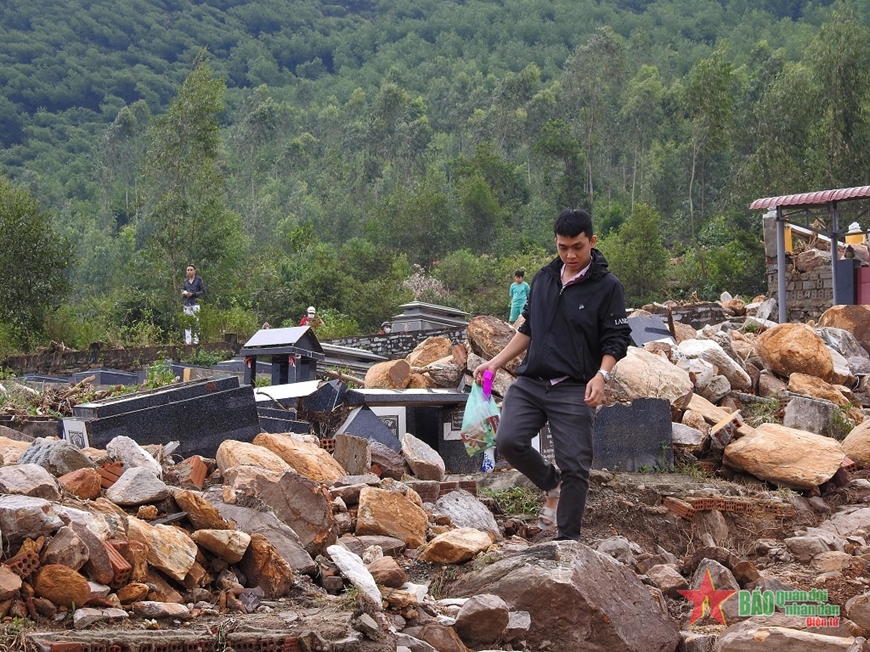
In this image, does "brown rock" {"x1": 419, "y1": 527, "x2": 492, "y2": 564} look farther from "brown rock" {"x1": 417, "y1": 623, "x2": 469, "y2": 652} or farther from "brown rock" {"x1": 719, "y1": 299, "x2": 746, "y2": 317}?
"brown rock" {"x1": 719, "y1": 299, "x2": 746, "y2": 317}

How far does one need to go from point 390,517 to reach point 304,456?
1342 mm

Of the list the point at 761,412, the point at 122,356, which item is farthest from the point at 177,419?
the point at 122,356

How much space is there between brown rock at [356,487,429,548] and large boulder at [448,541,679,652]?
0.79m

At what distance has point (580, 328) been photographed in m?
5.43

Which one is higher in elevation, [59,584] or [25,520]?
[25,520]

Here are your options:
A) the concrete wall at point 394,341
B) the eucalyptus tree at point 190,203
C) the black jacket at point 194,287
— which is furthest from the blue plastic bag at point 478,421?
the eucalyptus tree at point 190,203

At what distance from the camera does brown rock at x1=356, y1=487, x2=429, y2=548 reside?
20.2 ft

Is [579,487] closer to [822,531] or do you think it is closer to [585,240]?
[585,240]

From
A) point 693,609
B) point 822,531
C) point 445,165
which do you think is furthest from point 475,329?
point 445,165

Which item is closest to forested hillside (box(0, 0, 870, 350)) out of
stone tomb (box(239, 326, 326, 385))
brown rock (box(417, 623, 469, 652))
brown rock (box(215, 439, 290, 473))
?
stone tomb (box(239, 326, 326, 385))

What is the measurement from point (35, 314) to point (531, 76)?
51784mm

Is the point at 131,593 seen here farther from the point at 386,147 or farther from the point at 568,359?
the point at 386,147

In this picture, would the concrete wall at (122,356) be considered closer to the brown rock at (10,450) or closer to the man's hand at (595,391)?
the brown rock at (10,450)

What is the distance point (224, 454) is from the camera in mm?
7141
